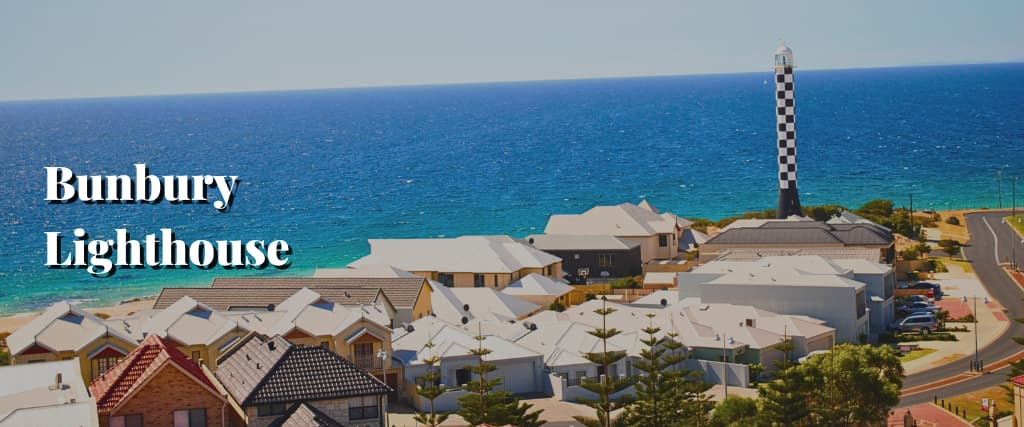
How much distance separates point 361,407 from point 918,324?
28598 mm

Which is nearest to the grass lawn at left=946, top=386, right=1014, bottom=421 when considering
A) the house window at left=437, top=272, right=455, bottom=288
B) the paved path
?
the paved path

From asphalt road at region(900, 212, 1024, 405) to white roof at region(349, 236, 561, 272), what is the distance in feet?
68.7

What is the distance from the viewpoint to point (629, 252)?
216 feet

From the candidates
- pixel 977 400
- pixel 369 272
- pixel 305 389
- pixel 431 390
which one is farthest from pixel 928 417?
pixel 369 272

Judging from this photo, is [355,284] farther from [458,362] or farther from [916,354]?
[916,354]

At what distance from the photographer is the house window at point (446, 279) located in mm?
60531

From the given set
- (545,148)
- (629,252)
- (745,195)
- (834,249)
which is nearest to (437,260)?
(629,252)

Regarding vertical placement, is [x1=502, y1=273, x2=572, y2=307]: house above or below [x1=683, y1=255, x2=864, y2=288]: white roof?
below

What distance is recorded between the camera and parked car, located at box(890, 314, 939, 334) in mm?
51594

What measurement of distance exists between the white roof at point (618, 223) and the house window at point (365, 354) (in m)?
30.0

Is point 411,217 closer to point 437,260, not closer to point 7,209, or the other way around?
point 7,209

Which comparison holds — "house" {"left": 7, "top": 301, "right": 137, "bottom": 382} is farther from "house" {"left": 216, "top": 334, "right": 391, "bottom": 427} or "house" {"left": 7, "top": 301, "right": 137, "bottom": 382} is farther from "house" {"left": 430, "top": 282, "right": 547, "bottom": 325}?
"house" {"left": 430, "top": 282, "right": 547, "bottom": 325}

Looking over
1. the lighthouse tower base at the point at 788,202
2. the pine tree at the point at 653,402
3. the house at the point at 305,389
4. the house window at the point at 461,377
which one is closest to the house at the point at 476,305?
the house window at the point at 461,377

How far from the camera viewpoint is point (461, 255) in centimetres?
6200
